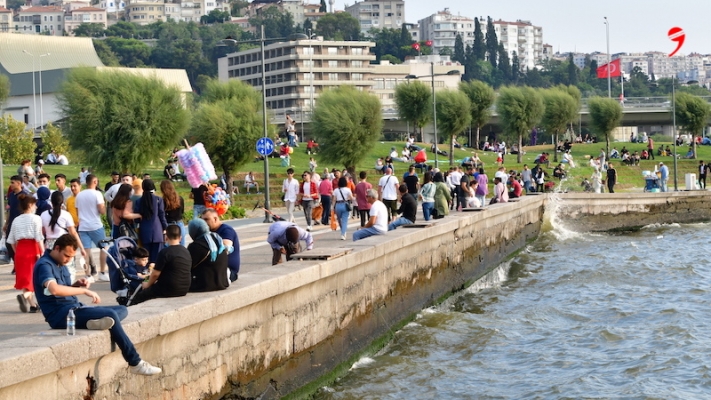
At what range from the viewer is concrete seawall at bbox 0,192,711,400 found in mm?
8250

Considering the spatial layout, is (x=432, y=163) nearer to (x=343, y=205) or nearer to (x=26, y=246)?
(x=343, y=205)

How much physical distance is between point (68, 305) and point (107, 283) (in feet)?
24.5

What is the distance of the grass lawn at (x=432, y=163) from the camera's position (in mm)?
46812

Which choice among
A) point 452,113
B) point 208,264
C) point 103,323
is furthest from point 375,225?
point 452,113

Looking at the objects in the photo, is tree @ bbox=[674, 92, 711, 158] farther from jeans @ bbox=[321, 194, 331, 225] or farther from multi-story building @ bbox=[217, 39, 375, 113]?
multi-story building @ bbox=[217, 39, 375, 113]

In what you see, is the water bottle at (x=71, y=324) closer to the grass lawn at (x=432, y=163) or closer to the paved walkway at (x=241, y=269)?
the paved walkway at (x=241, y=269)

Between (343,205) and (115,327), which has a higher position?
(343,205)

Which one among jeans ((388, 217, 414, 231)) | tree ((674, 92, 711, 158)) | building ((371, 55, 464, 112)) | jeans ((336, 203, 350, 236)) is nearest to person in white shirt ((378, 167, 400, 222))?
jeans ((336, 203, 350, 236))

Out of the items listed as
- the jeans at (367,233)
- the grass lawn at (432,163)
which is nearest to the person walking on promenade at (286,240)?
the jeans at (367,233)

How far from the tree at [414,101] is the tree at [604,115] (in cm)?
1355

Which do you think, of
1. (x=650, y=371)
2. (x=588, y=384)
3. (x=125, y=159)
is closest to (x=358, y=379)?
(x=588, y=384)

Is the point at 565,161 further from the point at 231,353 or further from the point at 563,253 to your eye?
the point at 231,353

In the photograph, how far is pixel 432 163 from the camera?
2598 inches

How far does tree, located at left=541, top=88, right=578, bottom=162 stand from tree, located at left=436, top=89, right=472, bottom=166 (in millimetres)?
8661
